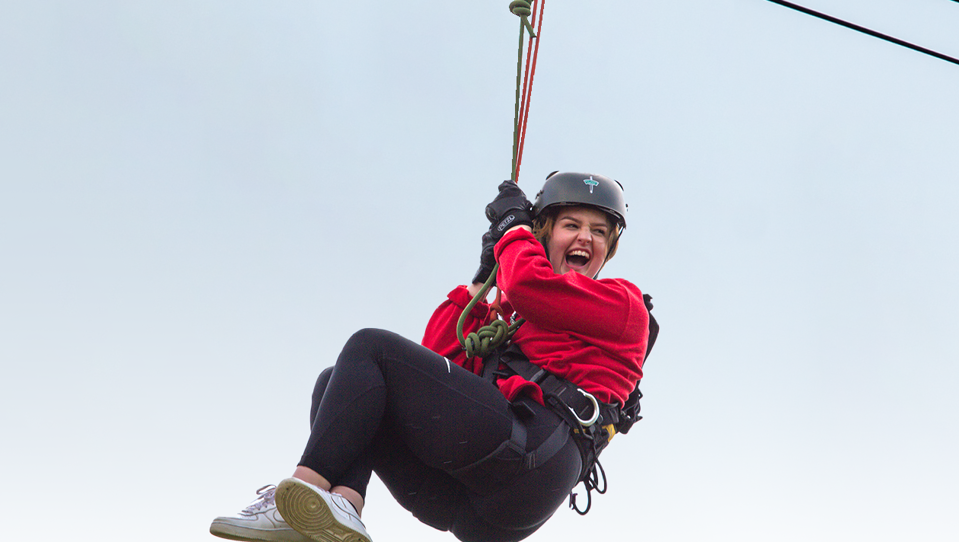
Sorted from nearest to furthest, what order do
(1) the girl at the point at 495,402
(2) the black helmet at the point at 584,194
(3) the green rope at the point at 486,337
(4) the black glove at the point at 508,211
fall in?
(1) the girl at the point at 495,402, (3) the green rope at the point at 486,337, (4) the black glove at the point at 508,211, (2) the black helmet at the point at 584,194

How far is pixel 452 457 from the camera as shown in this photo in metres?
3.40

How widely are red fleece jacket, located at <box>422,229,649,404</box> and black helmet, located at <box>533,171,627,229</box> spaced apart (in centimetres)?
43

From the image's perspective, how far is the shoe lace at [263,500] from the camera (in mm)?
3139

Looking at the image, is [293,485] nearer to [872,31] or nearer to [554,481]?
[554,481]

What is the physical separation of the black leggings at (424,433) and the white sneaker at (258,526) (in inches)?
7.2

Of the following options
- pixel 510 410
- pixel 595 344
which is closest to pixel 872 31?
pixel 595 344

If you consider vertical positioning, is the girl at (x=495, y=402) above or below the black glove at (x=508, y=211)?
below

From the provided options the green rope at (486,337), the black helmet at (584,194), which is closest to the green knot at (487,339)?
the green rope at (486,337)

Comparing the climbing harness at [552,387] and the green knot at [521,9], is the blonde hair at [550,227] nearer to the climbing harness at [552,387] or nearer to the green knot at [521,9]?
the climbing harness at [552,387]

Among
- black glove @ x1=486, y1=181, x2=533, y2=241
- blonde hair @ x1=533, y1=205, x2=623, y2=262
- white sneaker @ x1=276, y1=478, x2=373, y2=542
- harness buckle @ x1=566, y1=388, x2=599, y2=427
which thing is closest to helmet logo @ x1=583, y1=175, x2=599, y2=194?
blonde hair @ x1=533, y1=205, x2=623, y2=262

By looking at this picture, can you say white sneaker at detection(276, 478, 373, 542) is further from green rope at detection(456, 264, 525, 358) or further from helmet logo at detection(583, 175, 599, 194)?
helmet logo at detection(583, 175, 599, 194)

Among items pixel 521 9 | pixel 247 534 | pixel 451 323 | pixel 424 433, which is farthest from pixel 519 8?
pixel 247 534

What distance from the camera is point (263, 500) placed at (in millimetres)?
3195

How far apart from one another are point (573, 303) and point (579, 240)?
1.84ft
